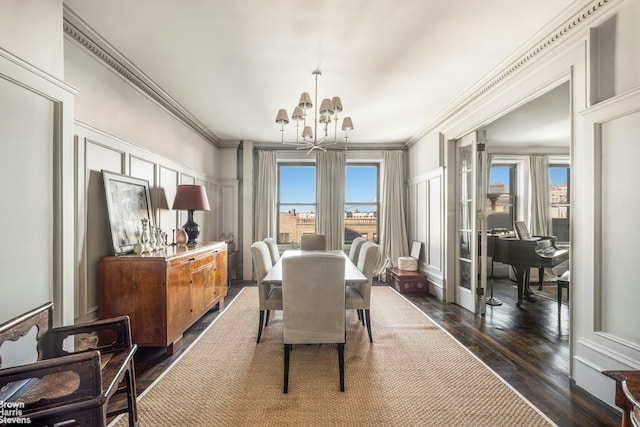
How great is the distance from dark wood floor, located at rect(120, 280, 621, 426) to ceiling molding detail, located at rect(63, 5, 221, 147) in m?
2.55

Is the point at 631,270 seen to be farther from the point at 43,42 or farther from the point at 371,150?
the point at 371,150

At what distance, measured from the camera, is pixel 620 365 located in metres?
1.74

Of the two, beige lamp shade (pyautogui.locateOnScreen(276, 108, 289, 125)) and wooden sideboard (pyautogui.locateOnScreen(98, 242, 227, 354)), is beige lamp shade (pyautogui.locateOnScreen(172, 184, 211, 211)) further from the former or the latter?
beige lamp shade (pyautogui.locateOnScreen(276, 108, 289, 125))

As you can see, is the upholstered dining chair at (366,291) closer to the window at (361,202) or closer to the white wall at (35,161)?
the white wall at (35,161)

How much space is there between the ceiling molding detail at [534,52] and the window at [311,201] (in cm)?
230

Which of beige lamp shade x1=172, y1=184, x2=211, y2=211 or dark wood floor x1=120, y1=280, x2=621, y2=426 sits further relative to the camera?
beige lamp shade x1=172, y1=184, x2=211, y2=211

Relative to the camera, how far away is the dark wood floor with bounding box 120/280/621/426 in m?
1.80

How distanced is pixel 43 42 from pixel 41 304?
139 centimetres

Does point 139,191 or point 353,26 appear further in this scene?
point 139,191

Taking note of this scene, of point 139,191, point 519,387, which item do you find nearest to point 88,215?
point 139,191

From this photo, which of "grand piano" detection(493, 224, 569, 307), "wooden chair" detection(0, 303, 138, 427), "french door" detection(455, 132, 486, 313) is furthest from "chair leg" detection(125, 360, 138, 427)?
"grand piano" detection(493, 224, 569, 307)

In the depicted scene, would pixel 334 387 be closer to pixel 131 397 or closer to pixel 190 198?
pixel 131 397

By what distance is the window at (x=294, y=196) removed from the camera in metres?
5.93

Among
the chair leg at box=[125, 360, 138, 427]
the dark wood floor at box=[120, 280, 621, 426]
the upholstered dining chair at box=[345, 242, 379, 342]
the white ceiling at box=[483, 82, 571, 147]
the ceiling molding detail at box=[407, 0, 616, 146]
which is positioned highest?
the ceiling molding detail at box=[407, 0, 616, 146]
